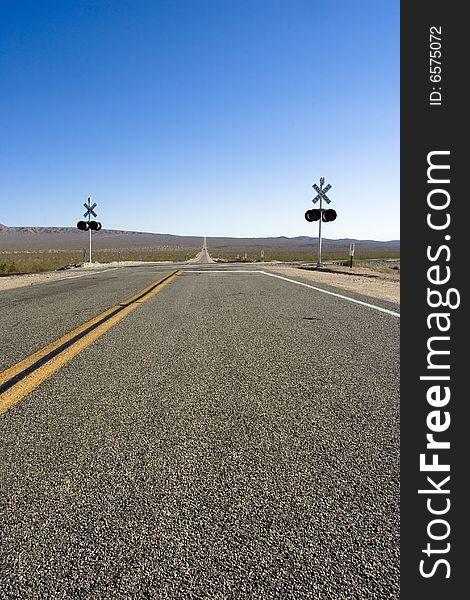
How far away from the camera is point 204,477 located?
2125mm

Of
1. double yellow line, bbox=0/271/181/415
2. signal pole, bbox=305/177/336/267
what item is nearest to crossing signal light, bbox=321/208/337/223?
signal pole, bbox=305/177/336/267

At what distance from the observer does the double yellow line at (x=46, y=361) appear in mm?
3337

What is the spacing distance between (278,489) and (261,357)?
2.40 m

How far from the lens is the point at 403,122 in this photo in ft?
7.68

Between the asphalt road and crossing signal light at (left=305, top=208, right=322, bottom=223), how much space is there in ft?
68.0

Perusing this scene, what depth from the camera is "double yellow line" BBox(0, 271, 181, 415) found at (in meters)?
3.34

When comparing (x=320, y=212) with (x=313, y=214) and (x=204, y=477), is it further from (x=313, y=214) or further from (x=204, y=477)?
(x=204, y=477)

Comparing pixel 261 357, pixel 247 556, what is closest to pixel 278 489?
pixel 247 556

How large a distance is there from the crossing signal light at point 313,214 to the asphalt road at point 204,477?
20.7 meters

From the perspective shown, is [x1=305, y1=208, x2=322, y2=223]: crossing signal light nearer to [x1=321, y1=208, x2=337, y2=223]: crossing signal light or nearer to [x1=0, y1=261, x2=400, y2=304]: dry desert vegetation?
[x1=321, y1=208, x2=337, y2=223]: crossing signal light

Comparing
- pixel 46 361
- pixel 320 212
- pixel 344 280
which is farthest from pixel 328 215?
pixel 46 361

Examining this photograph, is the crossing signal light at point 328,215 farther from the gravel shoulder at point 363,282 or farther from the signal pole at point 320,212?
the gravel shoulder at point 363,282

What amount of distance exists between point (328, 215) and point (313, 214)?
751 mm

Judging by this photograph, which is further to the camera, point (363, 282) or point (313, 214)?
point (313, 214)
